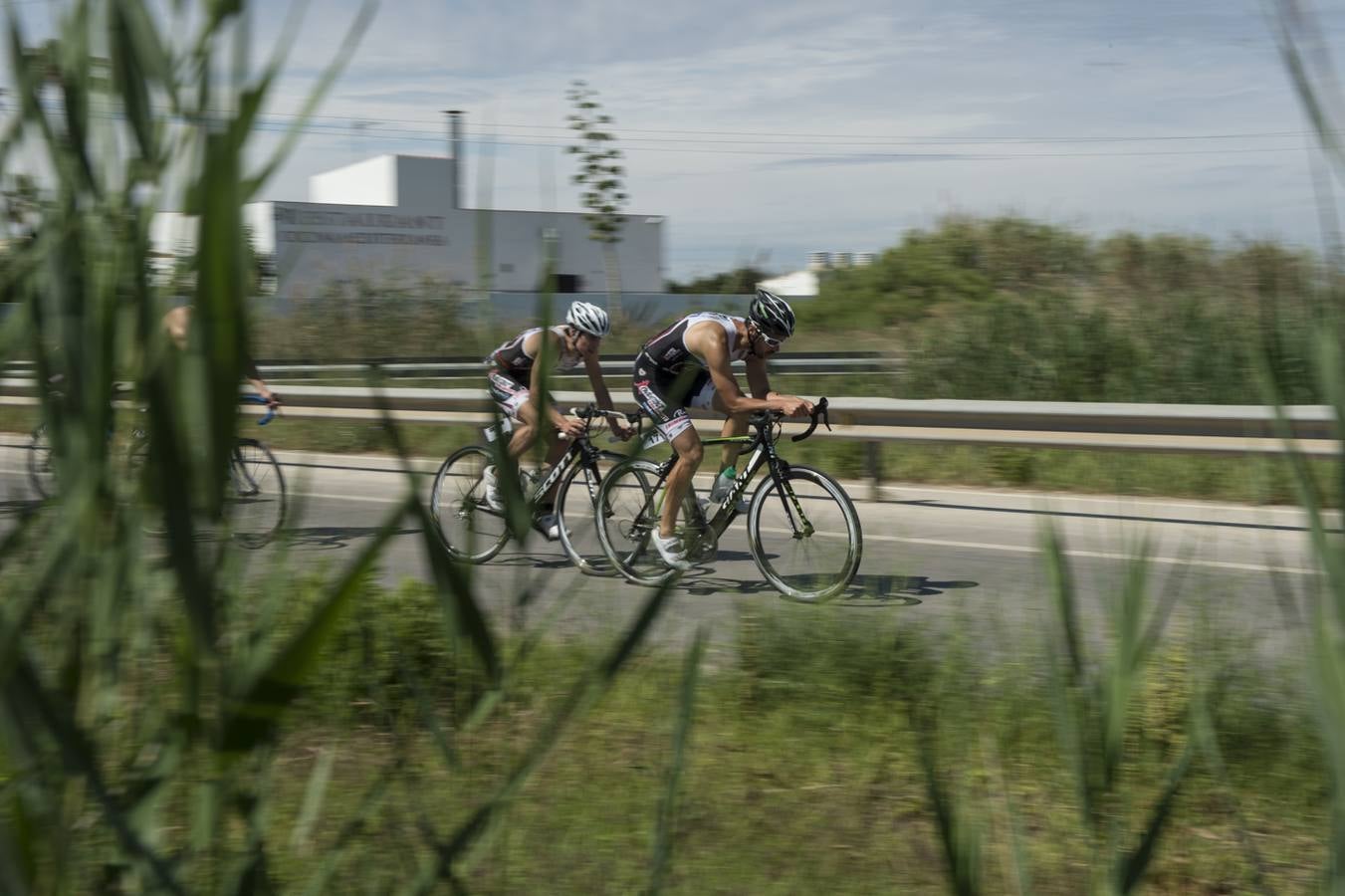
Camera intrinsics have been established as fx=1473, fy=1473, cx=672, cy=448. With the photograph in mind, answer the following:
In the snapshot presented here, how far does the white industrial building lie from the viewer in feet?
4.83

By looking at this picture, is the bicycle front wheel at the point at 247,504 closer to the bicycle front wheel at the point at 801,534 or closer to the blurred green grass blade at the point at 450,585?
the blurred green grass blade at the point at 450,585

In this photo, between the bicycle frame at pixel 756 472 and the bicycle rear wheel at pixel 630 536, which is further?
the bicycle frame at pixel 756 472

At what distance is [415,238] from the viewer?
57500 millimetres

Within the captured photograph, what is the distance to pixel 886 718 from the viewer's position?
16.3 feet

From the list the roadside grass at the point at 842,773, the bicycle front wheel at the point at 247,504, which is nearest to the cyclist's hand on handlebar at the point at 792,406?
the roadside grass at the point at 842,773

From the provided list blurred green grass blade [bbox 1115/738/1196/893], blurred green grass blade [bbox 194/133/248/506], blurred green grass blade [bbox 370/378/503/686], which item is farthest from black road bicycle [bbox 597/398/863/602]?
blurred green grass blade [bbox 194/133/248/506]

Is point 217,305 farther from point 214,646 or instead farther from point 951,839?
point 951,839

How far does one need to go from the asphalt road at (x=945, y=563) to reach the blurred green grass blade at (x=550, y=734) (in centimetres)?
13

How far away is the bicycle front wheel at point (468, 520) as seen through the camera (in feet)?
4.70

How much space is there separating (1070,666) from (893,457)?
12.5 m

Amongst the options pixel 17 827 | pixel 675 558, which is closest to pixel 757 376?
pixel 675 558

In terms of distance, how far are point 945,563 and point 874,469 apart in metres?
2.86

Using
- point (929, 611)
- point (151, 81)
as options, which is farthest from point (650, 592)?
point (929, 611)

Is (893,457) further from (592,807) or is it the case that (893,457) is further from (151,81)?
(151,81)
